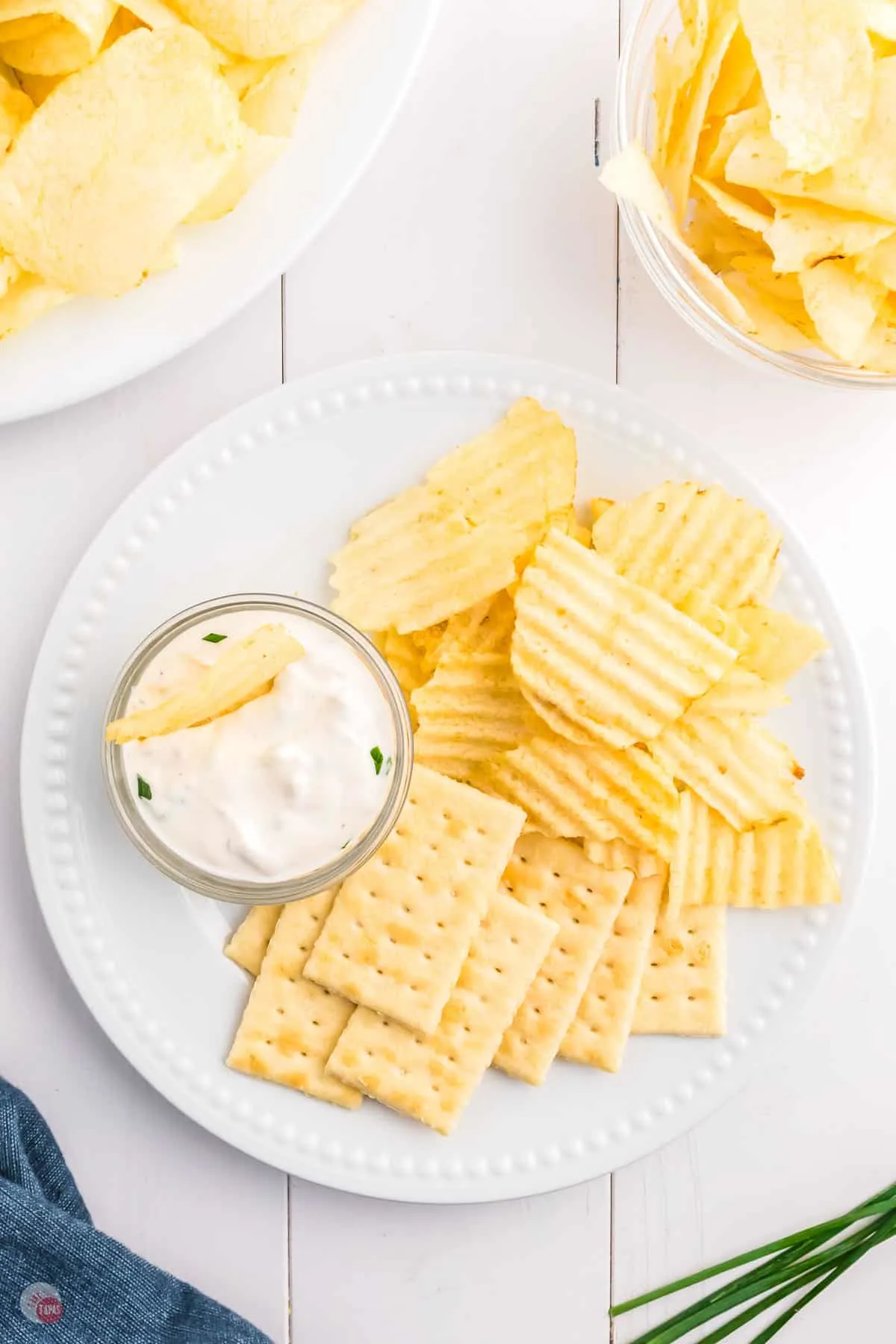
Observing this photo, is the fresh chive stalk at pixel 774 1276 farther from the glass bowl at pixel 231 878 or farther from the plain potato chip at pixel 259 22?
the plain potato chip at pixel 259 22

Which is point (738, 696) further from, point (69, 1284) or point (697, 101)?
point (69, 1284)

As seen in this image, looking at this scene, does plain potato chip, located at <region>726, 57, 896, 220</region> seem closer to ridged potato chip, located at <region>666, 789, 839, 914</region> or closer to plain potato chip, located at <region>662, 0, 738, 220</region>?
plain potato chip, located at <region>662, 0, 738, 220</region>

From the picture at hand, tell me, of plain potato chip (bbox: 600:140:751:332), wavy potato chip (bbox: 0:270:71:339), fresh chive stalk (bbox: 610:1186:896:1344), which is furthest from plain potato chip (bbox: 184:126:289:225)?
fresh chive stalk (bbox: 610:1186:896:1344)

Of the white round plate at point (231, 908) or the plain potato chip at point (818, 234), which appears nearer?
the plain potato chip at point (818, 234)

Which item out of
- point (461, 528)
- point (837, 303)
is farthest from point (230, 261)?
point (837, 303)

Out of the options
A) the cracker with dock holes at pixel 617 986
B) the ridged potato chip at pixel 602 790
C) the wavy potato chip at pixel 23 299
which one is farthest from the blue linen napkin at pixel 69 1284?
the wavy potato chip at pixel 23 299

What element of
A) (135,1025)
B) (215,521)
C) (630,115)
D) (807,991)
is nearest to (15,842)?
(135,1025)
